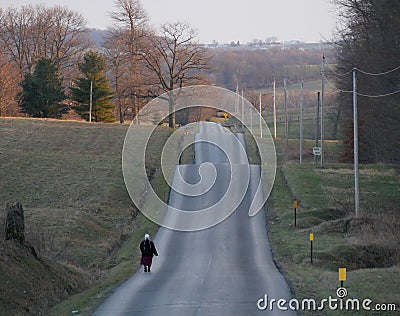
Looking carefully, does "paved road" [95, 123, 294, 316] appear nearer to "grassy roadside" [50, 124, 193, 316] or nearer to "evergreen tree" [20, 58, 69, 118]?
"grassy roadside" [50, 124, 193, 316]

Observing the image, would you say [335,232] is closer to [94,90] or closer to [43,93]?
[94,90]

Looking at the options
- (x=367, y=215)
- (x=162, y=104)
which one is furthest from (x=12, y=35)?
(x=367, y=215)

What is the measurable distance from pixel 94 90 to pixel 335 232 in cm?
4771

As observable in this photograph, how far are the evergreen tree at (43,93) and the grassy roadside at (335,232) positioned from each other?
3342cm

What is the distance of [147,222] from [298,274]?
39.8 ft

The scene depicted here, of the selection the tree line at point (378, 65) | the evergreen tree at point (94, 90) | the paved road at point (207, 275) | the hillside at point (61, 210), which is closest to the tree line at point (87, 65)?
the evergreen tree at point (94, 90)

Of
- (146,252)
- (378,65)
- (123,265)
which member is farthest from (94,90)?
(146,252)

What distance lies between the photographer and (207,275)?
20.1 meters

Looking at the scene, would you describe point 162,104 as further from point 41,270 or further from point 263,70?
point 263,70

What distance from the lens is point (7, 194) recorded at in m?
32.6

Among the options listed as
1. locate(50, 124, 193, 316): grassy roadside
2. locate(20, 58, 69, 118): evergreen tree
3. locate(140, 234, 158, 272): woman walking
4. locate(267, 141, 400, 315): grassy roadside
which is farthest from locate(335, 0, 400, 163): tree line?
locate(20, 58, 69, 118): evergreen tree

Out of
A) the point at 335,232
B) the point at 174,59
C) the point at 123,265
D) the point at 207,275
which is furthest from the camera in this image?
the point at 174,59

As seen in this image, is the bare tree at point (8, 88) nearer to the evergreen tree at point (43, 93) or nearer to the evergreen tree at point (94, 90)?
the evergreen tree at point (43, 93)

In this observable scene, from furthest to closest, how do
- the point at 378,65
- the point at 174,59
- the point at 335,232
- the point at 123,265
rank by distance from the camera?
the point at 174,59 → the point at 378,65 → the point at 335,232 → the point at 123,265
